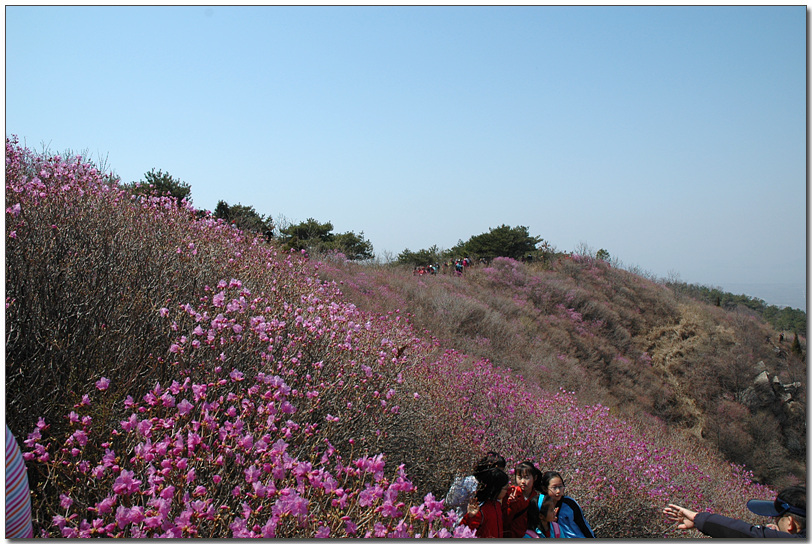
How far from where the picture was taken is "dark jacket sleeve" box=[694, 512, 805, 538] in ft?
8.55

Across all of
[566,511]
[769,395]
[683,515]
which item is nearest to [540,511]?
[566,511]

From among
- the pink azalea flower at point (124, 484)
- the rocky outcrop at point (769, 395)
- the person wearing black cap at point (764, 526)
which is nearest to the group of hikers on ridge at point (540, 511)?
the person wearing black cap at point (764, 526)

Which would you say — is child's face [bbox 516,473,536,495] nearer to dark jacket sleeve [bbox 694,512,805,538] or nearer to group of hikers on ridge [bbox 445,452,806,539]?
group of hikers on ridge [bbox 445,452,806,539]

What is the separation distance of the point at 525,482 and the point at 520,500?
0.17 m

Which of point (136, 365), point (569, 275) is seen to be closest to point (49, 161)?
point (136, 365)

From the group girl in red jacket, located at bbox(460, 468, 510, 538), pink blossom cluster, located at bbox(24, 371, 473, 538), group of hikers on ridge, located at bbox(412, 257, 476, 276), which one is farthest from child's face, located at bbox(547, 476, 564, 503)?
group of hikers on ridge, located at bbox(412, 257, 476, 276)

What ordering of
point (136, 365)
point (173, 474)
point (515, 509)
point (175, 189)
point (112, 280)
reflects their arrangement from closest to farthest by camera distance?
point (173, 474) < point (136, 365) < point (515, 509) < point (112, 280) < point (175, 189)

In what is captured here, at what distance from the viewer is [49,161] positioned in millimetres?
4625

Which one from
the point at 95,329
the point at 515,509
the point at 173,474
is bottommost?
the point at 515,509

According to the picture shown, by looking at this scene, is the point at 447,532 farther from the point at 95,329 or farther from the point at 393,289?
the point at 393,289

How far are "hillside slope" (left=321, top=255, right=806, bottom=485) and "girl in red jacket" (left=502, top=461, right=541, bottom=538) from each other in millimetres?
5631

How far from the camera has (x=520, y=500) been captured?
321 cm

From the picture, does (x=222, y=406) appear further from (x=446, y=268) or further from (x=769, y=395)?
(x=446, y=268)

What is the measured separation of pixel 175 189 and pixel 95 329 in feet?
21.3
